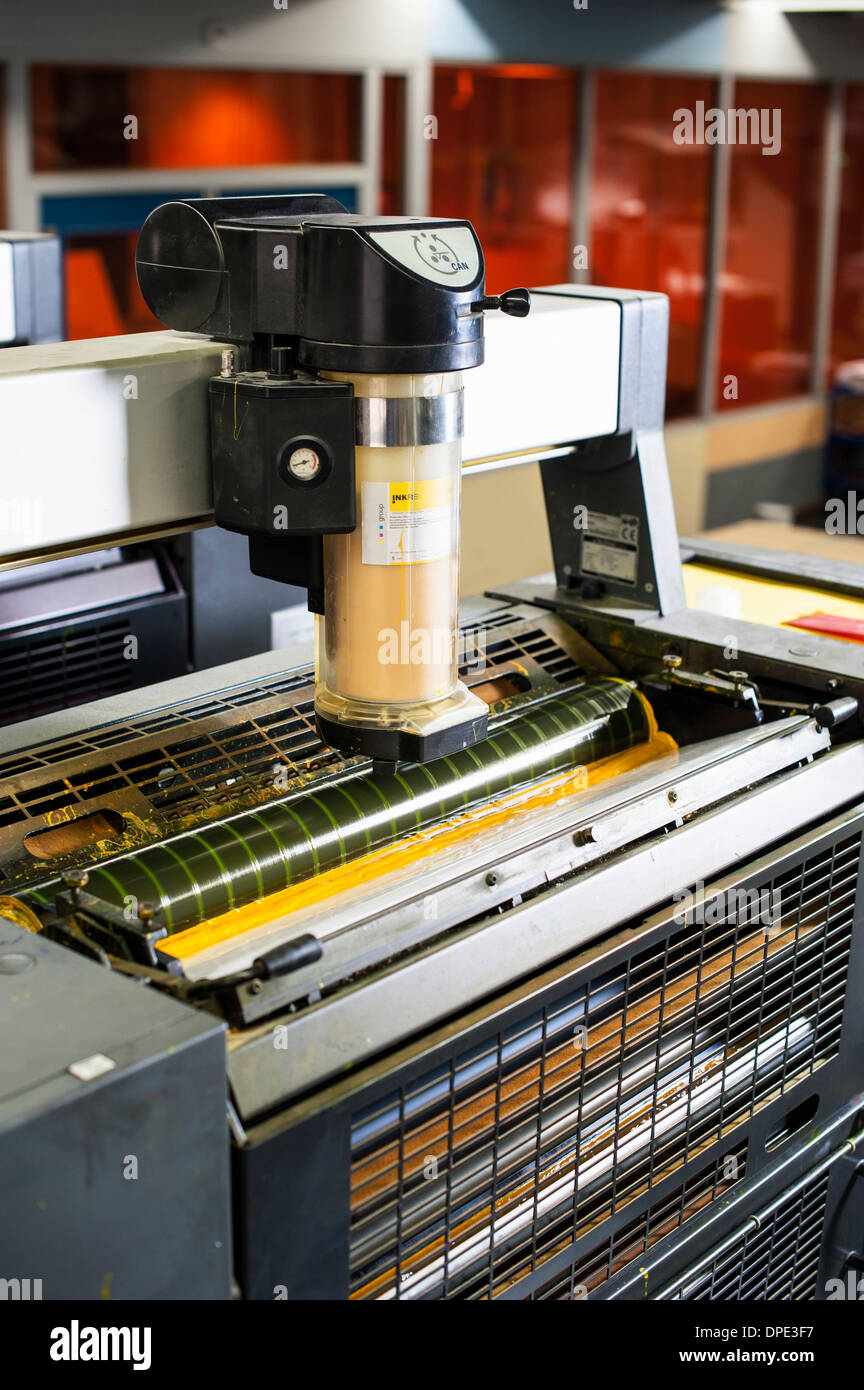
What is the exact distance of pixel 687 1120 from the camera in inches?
54.0

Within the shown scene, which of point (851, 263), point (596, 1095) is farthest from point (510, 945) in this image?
point (851, 263)

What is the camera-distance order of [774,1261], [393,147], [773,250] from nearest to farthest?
[774,1261], [393,147], [773,250]

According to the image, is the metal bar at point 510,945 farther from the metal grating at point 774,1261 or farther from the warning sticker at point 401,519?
the metal grating at point 774,1261

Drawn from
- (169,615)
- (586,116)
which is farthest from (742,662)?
(586,116)

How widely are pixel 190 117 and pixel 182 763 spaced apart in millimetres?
3736

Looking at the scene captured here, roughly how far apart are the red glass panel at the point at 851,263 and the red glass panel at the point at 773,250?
13.4 inches

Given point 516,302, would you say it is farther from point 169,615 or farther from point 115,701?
point 169,615

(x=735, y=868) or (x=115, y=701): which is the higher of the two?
(x=115, y=701)

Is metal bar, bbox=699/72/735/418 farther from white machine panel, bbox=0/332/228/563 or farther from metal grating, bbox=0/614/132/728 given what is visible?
white machine panel, bbox=0/332/228/563

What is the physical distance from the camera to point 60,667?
209cm

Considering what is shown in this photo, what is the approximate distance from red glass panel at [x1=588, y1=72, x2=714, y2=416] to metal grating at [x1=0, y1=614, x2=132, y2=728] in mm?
4541

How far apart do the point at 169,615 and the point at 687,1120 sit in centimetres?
119

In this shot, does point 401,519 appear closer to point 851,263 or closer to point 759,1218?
point 759,1218

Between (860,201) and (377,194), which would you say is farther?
(860,201)
